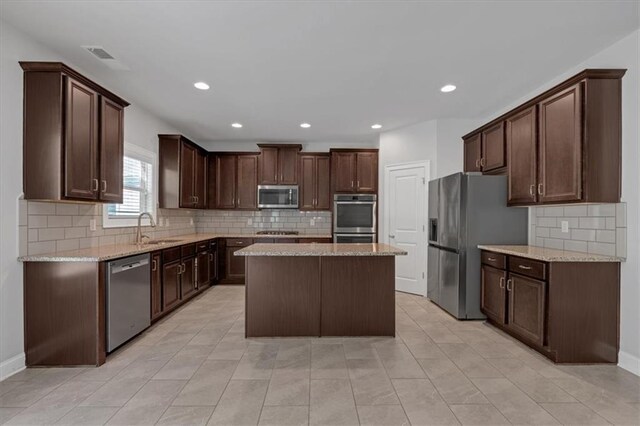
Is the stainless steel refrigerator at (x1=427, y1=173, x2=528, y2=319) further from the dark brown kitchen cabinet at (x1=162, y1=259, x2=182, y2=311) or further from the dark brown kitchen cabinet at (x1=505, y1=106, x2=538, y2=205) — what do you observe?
the dark brown kitchen cabinet at (x1=162, y1=259, x2=182, y2=311)

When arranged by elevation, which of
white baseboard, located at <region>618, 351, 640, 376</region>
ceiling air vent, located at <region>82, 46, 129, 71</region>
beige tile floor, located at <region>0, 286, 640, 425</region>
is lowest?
beige tile floor, located at <region>0, 286, 640, 425</region>

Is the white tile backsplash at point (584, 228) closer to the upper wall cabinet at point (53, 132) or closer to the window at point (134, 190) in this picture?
the upper wall cabinet at point (53, 132)

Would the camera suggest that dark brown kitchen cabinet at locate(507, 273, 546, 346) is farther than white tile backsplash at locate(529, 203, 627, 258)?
Yes

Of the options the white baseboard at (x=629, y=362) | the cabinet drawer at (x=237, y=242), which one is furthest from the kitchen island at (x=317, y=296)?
the cabinet drawer at (x=237, y=242)

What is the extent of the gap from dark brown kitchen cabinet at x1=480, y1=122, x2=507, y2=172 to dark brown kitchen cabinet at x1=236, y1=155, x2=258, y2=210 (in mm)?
3799

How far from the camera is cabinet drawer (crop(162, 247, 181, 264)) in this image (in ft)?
12.1

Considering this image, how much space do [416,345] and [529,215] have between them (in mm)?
2077

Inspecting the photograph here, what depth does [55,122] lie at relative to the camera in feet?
8.16

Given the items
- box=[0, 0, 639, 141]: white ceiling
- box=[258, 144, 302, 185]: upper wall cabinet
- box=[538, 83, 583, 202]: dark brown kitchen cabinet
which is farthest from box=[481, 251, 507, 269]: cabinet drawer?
box=[258, 144, 302, 185]: upper wall cabinet

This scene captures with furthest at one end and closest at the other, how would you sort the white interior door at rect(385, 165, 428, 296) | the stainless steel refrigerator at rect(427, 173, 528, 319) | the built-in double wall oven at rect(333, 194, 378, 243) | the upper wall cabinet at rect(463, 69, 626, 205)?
the built-in double wall oven at rect(333, 194, 378, 243), the white interior door at rect(385, 165, 428, 296), the stainless steel refrigerator at rect(427, 173, 528, 319), the upper wall cabinet at rect(463, 69, 626, 205)

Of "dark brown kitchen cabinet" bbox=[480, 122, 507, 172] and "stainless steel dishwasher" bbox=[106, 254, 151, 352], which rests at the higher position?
"dark brown kitchen cabinet" bbox=[480, 122, 507, 172]

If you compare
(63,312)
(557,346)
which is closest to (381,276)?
(557,346)

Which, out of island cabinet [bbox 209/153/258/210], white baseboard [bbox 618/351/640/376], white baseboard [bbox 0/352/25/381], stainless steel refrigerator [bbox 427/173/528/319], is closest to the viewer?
white baseboard [bbox 0/352/25/381]

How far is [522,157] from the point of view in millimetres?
3338
